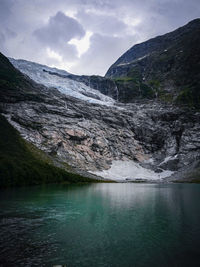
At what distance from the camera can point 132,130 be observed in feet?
490

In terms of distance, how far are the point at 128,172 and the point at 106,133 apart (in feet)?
96.5

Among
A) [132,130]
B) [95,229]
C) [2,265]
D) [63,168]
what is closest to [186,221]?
[95,229]

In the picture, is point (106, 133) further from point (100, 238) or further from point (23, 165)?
point (100, 238)

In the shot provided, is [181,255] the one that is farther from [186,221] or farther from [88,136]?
[88,136]

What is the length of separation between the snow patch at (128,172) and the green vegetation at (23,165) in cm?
1996

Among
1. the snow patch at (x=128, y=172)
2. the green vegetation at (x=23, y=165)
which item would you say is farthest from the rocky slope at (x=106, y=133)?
the green vegetation at (x=23, y=165)

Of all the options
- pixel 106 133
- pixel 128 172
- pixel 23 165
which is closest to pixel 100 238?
pixel 23 165

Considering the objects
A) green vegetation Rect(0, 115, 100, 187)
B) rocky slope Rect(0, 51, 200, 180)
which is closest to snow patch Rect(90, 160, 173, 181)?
rocky slope Rect(0, 51, 200, 180)

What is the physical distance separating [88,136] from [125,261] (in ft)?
379

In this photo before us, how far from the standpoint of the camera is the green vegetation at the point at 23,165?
2628 inches

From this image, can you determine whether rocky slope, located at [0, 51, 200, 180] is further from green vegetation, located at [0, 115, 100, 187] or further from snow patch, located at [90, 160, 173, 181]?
green vegetation, located at [0, 115, 100, 187]

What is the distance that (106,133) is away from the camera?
13888 centimetres

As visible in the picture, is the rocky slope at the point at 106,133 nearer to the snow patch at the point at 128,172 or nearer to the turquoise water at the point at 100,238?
the snow patch at the point at 128,172

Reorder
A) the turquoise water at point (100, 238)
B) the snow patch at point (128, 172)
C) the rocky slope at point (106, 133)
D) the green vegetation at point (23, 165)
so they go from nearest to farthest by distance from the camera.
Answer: the turquoise water at point (100, 238) → the green vegetation at point (23, 165) → the snow patch at point (128, 172) → the rocky slope at point (106, 133)
